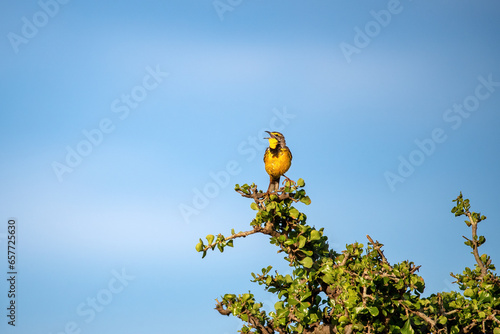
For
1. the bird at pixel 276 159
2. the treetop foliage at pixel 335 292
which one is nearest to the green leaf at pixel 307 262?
the treetop foliage at pixel 335 292

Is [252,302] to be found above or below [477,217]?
below

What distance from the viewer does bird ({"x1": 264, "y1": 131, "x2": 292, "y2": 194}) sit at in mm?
9508

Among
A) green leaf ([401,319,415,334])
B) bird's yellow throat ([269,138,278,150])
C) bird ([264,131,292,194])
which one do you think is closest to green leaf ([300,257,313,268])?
green leaf ([401,319,415,334])

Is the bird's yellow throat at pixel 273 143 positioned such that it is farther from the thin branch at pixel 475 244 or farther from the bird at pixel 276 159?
the thin branch at pixel 475 244

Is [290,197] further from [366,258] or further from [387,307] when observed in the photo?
[387,307]

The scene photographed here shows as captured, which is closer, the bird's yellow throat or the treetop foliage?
the treetop foliage

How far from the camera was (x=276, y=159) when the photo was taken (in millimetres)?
9531

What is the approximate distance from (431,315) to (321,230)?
6.10ft

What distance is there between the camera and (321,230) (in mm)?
8023

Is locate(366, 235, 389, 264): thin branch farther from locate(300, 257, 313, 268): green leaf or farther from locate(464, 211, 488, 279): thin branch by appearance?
locate(464, 211, 488, 279): thin branch

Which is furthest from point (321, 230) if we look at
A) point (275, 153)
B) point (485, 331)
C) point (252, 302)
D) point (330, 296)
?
point (485, 331)

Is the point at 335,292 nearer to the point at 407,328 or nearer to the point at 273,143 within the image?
the point at 407,328

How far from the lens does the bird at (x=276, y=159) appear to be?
9508mm

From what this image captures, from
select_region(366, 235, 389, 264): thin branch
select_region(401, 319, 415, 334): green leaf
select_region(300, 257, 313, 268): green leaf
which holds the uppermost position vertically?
select_region(366, 235, 389, 264): thin branch
